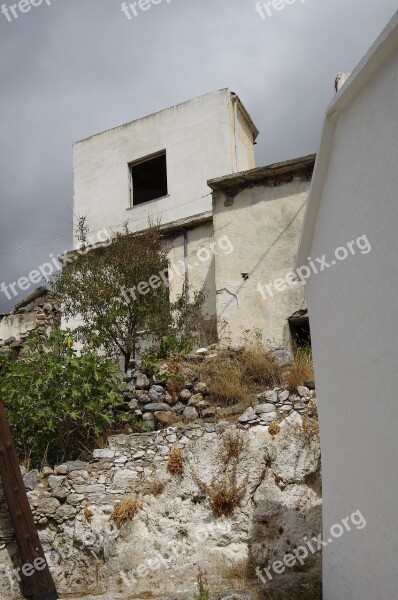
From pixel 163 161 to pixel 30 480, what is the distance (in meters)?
10.4

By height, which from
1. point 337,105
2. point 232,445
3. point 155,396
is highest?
point 337,105

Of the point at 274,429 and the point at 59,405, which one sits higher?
the point at 59,405

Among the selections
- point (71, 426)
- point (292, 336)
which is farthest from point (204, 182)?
point (71, 426)

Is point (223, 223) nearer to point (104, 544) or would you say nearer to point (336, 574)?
point (104, 544)

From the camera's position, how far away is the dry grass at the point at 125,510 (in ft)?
23.7

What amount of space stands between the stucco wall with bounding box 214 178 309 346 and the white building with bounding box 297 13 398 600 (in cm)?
547

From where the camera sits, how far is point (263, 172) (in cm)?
1202

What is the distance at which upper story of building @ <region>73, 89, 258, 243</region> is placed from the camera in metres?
14.8

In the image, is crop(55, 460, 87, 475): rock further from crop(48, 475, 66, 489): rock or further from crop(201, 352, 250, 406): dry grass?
crop(201, 352, 250, 406): dry grass

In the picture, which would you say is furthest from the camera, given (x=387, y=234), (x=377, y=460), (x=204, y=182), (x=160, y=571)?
(x=204, y=182)

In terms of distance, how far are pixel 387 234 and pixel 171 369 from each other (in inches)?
A: 233

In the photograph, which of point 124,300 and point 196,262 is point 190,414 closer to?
point 124,300

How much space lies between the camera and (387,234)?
4090 millimetres

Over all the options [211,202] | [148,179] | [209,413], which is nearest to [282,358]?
[209,413]
